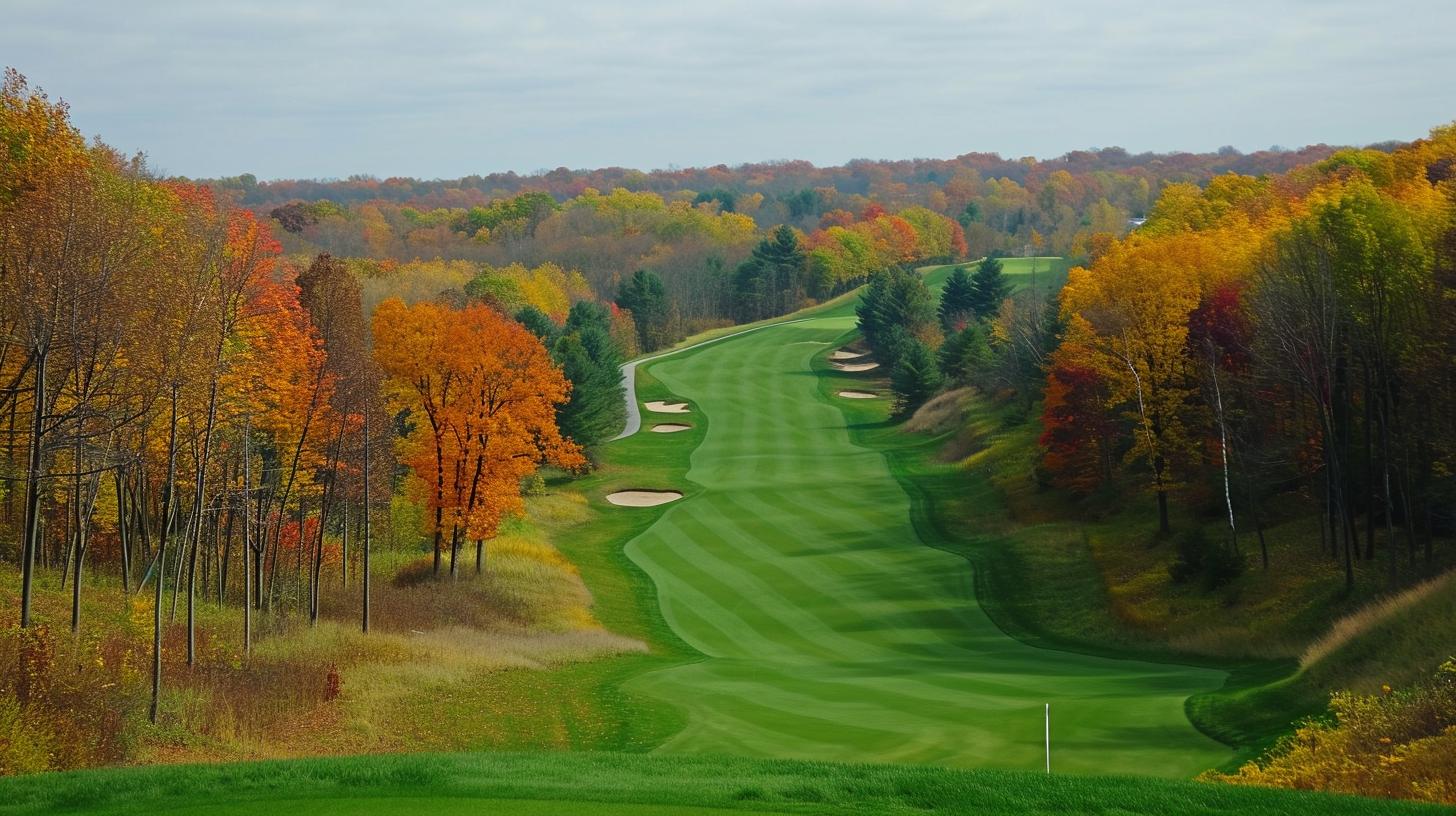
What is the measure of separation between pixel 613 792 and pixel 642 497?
43.5 m

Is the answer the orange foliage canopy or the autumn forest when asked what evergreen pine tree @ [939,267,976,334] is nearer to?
the autumn forest


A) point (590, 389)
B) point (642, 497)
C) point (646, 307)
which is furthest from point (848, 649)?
point (646, 307)

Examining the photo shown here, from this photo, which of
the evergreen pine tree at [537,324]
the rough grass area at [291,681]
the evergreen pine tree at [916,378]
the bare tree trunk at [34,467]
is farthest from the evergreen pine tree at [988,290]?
the bare tree trunk at [34,467]

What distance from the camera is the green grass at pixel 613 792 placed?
13359 millimetres

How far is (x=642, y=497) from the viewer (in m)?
57.8

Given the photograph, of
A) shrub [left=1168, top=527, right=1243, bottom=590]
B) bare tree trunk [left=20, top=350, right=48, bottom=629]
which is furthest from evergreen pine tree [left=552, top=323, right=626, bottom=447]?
bare tree trunk [left=20, top=350, right=48, bottom=629]

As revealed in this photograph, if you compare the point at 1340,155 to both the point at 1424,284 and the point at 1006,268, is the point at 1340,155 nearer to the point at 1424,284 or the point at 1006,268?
the point at 1424,284

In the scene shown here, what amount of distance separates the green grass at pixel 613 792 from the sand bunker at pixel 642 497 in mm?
40631

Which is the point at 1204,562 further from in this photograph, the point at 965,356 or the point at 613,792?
the point at 965,356

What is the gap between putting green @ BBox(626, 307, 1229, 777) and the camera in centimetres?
2138

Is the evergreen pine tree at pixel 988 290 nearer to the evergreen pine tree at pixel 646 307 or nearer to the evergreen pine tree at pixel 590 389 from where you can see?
the evergreen pine tree at pixel 646 307

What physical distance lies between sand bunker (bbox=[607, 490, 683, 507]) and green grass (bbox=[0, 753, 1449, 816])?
40.6m

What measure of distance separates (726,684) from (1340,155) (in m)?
58.7

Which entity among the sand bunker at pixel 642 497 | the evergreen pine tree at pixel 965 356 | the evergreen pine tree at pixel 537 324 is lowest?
the sand bunker at pixel 642 497
